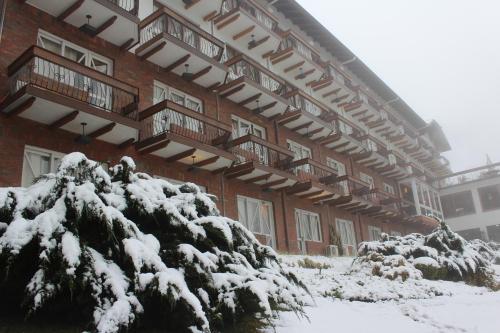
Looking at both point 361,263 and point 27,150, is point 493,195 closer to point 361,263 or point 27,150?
point 361,263

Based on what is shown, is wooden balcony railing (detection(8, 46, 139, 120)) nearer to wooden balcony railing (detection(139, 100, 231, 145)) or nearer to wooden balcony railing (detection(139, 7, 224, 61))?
wooden balcony railing (detection(139, 100, 231, 145))

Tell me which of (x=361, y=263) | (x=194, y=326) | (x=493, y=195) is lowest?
(x=194, y=326)

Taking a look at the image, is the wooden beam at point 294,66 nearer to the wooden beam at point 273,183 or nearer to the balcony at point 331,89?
the balcony at point 331,89

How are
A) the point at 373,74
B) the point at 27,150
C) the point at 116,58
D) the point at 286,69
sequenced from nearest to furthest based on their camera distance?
the point at 27,150
the point at 116,58
the point at 286,69
the point at 373,74

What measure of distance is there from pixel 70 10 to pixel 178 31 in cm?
549

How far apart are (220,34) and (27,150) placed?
41.0 feet

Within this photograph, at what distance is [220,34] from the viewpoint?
22.9 meters

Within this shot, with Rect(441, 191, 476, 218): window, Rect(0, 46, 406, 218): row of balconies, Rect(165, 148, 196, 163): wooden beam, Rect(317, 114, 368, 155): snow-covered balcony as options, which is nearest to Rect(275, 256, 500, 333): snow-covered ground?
Rect(165, 148, 196, 163): wooden beam

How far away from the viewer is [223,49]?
66.1 ft

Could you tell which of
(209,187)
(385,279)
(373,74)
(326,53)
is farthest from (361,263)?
(373,74)

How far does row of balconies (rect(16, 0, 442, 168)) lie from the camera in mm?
15617

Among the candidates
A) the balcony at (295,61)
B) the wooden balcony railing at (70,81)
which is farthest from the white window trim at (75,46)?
the balcony at (295,61)

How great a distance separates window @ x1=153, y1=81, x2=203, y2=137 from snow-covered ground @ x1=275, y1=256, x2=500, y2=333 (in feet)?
23.8

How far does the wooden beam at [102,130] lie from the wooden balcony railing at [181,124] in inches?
74.2
